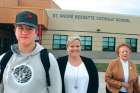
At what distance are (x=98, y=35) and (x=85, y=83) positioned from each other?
158ft

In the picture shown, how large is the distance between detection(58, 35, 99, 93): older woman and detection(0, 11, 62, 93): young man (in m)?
1.68

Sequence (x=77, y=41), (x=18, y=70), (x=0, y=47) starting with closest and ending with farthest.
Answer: (x=18, y=70) → (x=77, y=41) → (x=0, y=47)

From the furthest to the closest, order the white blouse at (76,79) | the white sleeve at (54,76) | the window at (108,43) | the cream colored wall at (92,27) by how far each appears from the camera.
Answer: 1. the window at (108,43)
2. the cream colored wall at (92,27)
3. the white blouse at (76,79)
4. the white sleeve at (54,76)

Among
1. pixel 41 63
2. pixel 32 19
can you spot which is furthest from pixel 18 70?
pixel 32 19

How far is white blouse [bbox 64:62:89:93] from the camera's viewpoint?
5.72 meters

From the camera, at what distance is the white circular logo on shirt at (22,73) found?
390 cm

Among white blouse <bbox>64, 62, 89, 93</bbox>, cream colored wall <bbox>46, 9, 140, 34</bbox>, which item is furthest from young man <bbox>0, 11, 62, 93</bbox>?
cream colored wall <bbox>46, 9, 140, 34</bbox>

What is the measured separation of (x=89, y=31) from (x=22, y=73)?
4940 cm

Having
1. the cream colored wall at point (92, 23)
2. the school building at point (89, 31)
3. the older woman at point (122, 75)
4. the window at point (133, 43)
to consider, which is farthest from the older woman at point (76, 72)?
the window at point (133, 43)

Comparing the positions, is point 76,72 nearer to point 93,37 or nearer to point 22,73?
point 22,73

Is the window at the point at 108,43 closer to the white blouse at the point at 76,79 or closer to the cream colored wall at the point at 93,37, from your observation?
the cream colored wall at the point at 93,37

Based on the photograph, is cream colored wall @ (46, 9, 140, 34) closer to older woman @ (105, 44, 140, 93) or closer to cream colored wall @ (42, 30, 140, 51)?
cream colored wall @ (42, 30, 140, 51)

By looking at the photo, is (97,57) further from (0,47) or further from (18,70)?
(18,70)

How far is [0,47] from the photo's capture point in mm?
50562
